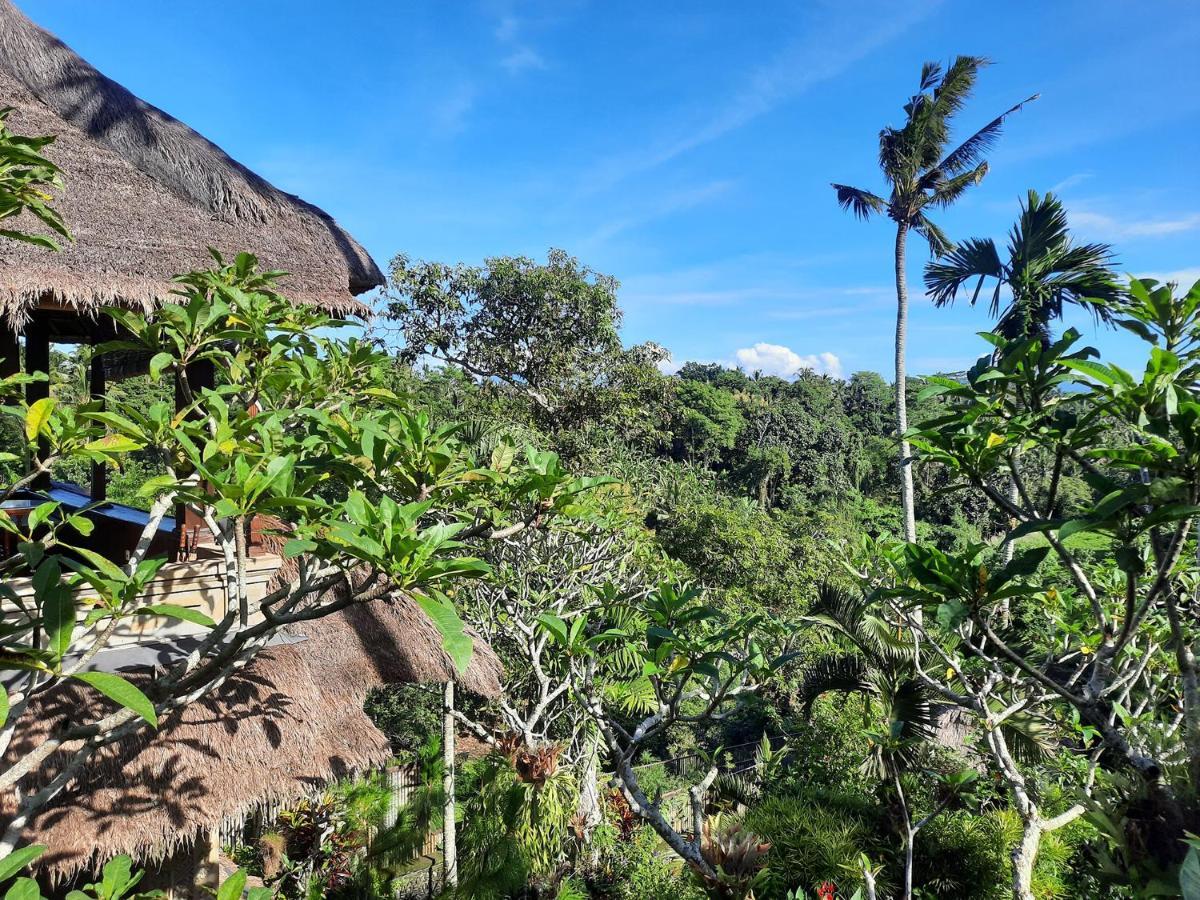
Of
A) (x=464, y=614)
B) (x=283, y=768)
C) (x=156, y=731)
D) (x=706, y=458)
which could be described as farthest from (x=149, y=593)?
(x=706, y=458)

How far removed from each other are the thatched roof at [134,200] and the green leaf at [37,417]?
1518 millimetres

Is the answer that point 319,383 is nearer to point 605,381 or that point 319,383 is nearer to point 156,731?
point 156,731

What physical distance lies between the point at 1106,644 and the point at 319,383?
2.56 meters

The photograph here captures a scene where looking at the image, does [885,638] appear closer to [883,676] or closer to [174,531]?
[883,676]

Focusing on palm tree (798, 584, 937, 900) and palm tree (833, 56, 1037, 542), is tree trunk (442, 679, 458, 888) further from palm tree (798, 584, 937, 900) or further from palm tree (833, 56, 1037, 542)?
palm tree (833, 56, 1037, 542)

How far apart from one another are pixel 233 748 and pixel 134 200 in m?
2.78

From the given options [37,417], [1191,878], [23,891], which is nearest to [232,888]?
[23,891]

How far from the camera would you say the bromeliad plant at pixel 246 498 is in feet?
4.67

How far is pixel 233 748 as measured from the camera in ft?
9.02

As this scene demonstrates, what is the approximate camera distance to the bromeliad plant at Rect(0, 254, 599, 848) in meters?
1.42

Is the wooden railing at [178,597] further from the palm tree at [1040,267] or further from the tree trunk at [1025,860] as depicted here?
the palm tree at [1040,267]

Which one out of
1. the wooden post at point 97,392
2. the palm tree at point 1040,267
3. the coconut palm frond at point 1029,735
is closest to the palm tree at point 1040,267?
the palm tree at point 1040,267

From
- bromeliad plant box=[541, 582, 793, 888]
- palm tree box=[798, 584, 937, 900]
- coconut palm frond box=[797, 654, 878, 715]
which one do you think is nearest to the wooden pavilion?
bromeliad plant box=[541, 582, 793, 888]

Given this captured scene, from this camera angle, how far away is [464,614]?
21.2ft
